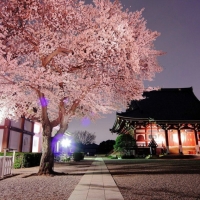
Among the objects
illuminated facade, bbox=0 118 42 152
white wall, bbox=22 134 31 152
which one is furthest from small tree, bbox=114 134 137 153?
white wall, bbox=22 134 31 152

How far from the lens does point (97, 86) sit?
10.0 metres

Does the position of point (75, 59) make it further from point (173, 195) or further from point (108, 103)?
point (173, 195)

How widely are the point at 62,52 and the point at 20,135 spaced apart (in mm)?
14211

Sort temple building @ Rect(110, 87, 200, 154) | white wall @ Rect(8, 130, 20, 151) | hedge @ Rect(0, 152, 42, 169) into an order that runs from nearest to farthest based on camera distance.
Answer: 1. hedge @ Rect(0, 152, 42, 169)
2. white wall @ Rect(8, 130, 20, 151)
3. temple building @ Rect(110, 87, 200, 154)

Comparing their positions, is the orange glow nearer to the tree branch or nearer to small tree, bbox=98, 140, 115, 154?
the tree branch

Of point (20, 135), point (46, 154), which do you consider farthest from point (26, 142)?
point (46, 154)

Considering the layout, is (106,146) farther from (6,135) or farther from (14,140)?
(6,135)

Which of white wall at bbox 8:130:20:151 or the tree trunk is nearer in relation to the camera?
Answer: the tree trunk

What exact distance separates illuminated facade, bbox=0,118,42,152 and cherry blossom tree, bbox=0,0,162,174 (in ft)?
28.3

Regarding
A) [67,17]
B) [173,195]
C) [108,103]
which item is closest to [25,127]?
[108,103]

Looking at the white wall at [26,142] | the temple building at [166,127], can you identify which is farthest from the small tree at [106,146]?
the white wall at [26,142]

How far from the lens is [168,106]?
101 ft

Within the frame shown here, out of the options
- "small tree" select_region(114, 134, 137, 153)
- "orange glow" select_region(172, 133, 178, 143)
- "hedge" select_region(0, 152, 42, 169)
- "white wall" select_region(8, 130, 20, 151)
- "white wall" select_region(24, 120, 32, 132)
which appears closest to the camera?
"hedge" select_region(0, 152, 42, 169)

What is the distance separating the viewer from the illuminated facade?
17.8 meters
